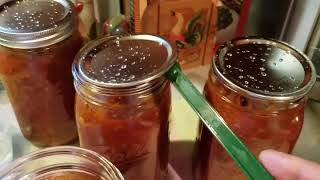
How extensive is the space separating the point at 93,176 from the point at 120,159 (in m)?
0.05

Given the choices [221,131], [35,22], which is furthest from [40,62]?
[221,131]

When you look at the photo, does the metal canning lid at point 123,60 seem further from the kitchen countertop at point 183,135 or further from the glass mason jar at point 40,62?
the kitchen countertop at point 183,135

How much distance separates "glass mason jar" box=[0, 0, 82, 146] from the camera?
0.45m

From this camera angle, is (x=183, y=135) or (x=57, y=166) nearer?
(x=57, y=166)

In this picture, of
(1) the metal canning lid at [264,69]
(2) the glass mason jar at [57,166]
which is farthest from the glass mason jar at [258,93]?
(2) the glass mason jar at [57,166]

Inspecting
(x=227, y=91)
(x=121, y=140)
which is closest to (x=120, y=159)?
(x=121, y=140)

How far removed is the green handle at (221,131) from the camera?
34 centimetres

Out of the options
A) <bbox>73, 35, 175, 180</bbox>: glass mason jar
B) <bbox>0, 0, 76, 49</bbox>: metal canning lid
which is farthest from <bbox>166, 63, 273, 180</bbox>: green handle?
<bbox>0, 0, 76, 49</bbox>: metal canning lid

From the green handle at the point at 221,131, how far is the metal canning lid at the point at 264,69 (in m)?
0.04

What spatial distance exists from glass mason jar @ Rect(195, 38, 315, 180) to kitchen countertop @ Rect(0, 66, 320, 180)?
0.08 m

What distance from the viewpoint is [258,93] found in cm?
39

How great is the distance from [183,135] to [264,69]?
0.18 meters

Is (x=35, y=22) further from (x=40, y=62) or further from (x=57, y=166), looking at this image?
(x=57, y=166)

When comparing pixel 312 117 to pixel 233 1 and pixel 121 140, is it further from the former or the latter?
pixel 121 140
